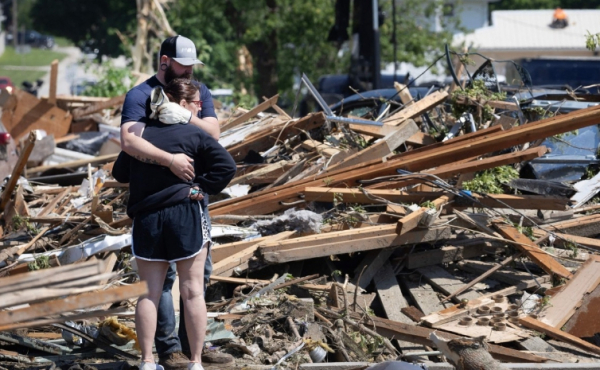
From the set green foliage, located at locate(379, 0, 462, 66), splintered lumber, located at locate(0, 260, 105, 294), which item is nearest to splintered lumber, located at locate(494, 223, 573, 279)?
splintered lumber, located at locate(0, 260, 105, 294)

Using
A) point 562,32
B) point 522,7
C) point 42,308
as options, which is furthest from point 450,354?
point 522,7

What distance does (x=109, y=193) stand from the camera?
7.44 meters

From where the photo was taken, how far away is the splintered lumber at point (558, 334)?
196 inches

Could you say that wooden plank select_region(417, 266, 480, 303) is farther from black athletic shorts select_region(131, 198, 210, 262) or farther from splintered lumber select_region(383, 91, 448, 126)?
black athletic shorts select_region(131, 198, 210, 262)

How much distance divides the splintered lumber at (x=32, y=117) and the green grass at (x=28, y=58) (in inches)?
2297

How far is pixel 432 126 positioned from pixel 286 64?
18997mm

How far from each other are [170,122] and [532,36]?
1313 inches

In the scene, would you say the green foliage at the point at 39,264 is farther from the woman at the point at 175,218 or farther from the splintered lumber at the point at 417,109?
the splintered lumber at the point at 417,109

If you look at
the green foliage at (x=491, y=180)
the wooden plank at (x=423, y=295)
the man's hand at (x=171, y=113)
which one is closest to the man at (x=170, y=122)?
the man's hand at (x=171, y=113)

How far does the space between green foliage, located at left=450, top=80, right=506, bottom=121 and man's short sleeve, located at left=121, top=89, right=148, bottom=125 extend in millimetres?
4315

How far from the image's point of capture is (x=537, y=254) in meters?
5.85

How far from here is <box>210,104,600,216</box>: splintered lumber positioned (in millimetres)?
6148

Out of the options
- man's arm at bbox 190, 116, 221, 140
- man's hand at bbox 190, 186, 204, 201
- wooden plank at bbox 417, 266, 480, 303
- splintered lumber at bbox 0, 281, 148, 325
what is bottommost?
wooden plank at bbox 417, 266, 480, 303

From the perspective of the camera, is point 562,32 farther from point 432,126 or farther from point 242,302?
point 242,302
